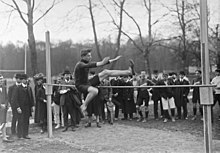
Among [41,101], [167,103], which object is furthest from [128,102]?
[41,101]

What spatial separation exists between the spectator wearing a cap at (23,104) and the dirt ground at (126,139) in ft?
0.76

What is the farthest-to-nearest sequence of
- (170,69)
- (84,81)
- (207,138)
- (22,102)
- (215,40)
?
(170,69), (215,40), (22,102), (84,81), (207,138)

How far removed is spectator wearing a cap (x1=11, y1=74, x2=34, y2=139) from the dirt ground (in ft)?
0.76

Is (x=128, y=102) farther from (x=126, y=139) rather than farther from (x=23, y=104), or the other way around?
(x=23, y=104)

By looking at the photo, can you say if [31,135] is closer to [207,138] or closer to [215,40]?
[207,138]

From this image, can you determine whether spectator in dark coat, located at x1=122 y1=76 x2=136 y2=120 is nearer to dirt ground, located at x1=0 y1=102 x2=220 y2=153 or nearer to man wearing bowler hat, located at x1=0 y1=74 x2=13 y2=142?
dirt ground, located at x1=0 y1=102 x2=220 y2=153

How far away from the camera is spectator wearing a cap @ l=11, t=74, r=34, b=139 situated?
4.49 m

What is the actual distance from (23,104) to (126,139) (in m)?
1.74

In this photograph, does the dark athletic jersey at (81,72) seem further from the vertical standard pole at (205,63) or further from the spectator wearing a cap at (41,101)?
the spectator wearing a cap at (41,101)

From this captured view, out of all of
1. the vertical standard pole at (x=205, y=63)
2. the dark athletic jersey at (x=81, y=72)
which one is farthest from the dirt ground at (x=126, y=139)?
the dark athletic jersey at (x=81, y=72)

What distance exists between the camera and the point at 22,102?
454 cm

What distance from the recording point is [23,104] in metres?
4.55

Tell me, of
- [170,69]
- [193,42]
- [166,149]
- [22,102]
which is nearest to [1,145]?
[22,102]

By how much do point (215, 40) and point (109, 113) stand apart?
8.20ft
